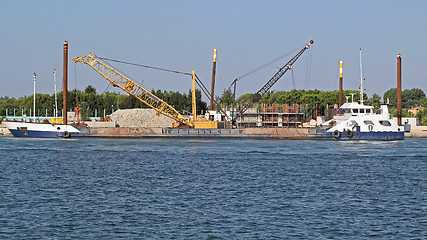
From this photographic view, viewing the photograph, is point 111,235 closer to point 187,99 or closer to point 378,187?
point 378,187

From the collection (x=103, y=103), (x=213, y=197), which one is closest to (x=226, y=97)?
(x=103, y=103)

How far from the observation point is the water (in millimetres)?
26250

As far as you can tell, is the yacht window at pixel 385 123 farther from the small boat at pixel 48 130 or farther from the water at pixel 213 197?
the small boat at pixel 48 130

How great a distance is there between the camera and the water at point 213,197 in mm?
26250

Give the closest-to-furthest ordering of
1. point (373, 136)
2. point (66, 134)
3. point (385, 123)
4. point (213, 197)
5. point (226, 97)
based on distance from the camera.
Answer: point (213, 197) → point (373, 136) → point (385, 123) → point (66, 134) → point (226, 97)

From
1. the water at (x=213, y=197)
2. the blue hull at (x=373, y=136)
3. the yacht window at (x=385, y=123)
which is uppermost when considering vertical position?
the yacht window at (x=385, y=123)

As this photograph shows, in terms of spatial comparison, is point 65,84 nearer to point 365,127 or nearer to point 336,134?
point 336,134

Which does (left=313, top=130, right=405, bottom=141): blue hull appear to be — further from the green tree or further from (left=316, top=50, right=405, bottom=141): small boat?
the green tree

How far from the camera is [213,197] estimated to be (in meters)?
35.2

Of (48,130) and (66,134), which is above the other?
(48,130)

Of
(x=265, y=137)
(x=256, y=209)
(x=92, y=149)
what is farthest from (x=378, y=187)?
(x=265, y=137)

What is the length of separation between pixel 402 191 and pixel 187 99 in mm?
158755

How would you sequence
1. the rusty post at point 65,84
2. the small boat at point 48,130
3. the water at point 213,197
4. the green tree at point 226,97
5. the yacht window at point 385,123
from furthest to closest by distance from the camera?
the green tree at point 226,97, the rusty post at point 65,84, the small boat at point 48,130, the yacht window at point 385,123, the water at point 213,197

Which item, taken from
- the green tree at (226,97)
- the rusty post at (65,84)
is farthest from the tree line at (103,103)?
the rusty post at (65,84)
